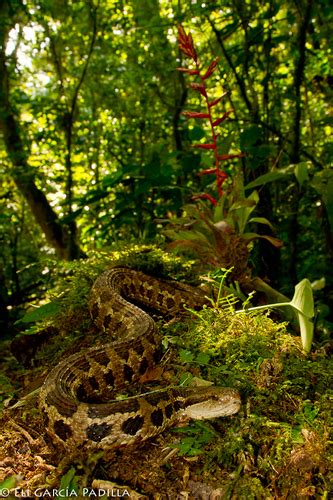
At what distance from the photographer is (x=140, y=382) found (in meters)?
3.60

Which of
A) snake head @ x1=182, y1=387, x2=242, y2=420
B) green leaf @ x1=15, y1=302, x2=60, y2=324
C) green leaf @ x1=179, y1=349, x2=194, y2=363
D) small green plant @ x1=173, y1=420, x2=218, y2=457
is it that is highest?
green leaf @ x1=15, y1=302, x2=60, y2=324

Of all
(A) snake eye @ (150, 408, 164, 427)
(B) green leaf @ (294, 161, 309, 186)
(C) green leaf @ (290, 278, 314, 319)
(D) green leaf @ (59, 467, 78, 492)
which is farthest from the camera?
(B) green leaf @ (294, 161, 309, 186)

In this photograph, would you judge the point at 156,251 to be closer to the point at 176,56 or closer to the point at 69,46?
the point at 176,56

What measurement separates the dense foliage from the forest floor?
2.79m

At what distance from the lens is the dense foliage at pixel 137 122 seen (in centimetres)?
704

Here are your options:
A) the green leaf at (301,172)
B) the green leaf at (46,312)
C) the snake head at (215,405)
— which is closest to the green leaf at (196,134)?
the green leaf at (301,172)

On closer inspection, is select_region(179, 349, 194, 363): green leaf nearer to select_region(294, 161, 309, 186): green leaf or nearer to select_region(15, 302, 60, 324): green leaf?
select_region(15, 302, 60, 324): green leaf

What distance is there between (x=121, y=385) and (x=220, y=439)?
1257 millimetres

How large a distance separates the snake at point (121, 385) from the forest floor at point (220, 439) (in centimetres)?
10

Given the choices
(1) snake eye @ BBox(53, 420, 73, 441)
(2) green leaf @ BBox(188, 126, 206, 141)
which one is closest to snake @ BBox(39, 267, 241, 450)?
(1) snake eye @ BBox(53, 420, 73, 441)

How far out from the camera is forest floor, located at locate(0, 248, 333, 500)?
92.9 inches

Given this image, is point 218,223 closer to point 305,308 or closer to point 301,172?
point 301,172

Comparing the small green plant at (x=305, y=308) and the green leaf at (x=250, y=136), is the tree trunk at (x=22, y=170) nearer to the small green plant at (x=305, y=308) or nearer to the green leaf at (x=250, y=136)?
the green leaf at (x=250, y=136)

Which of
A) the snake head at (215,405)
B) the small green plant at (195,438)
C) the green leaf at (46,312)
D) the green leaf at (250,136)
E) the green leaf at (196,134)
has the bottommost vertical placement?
the small green plant at (195,438)
